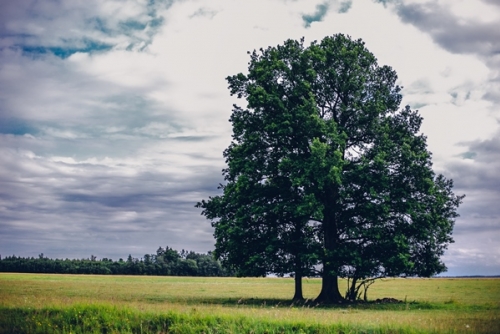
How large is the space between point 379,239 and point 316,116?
9.32 meters

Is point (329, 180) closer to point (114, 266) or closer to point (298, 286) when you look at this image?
point (298, 286)

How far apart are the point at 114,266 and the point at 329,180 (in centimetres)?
11754

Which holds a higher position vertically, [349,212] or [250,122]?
[250,122]

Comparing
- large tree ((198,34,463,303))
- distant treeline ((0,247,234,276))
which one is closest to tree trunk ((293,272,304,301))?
large tree ((198,34,463,303))

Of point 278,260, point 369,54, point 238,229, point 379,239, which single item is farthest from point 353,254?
point 369,54

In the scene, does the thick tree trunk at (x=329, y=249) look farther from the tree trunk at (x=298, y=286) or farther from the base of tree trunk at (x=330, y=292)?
the tree trunk at (x=298, y=286)

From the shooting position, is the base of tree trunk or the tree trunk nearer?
the base of tree trunk

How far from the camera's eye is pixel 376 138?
33.6 metres

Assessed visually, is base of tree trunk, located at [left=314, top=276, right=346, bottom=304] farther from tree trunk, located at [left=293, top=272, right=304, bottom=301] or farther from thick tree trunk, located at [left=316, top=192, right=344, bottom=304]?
tree trunk, located at [left=293, top=272, right=304, bottom=301]

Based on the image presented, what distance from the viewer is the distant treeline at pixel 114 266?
125438mm

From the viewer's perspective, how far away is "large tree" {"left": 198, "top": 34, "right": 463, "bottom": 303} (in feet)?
104

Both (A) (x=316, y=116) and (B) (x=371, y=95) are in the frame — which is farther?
(B) (x=371, y=95)

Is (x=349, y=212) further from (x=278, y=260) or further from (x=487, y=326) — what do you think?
(x=487, y=326)

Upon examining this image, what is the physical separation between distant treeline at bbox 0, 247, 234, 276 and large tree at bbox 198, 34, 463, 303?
9732 centimetres
